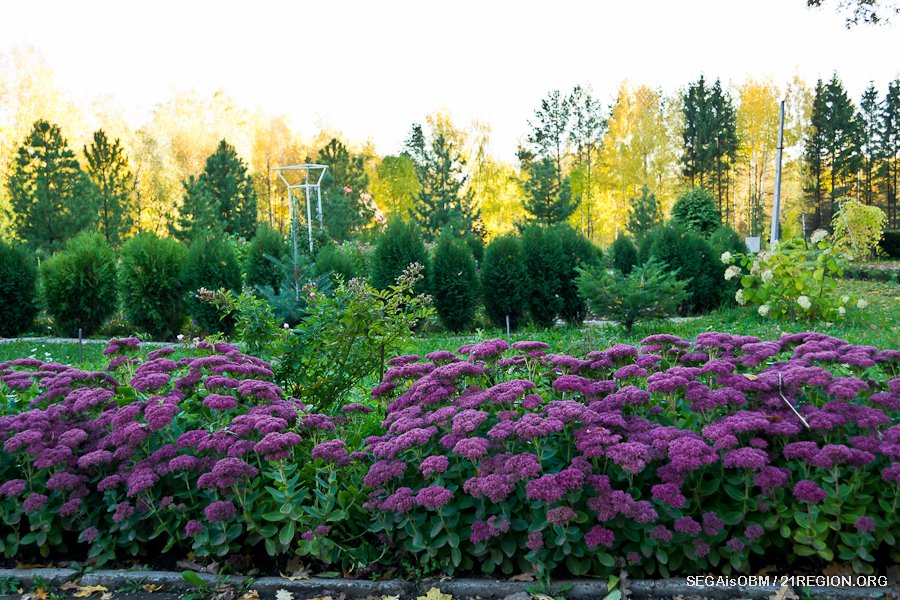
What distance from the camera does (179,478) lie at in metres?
2.92

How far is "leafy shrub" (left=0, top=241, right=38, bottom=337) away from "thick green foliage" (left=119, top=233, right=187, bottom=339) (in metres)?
1.85

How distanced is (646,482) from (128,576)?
204 cm

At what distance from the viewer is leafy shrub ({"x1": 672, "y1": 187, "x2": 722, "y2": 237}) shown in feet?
60.8

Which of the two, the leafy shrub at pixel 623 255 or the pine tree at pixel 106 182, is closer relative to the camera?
the leafy shrub at pixel 623 255

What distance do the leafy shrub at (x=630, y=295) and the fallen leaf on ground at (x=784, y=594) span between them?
610 cm

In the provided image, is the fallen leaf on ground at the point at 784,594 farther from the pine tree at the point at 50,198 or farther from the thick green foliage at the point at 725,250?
the pine tree at the point at 50,198

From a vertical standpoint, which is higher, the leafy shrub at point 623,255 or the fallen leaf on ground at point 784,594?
the leafy shrub at point 623,255

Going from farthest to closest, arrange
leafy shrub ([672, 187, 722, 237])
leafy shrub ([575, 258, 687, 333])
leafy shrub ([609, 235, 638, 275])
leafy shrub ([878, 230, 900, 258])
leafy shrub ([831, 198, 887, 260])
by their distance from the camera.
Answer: leafy shrub ([878, 230, 900, 258]) → leafy shrub ([831, 198, 887, 260]) → leafy shrub ([672, 187, 722, 237]) → leafy shrub ([609, 235, 638, 275]) → leafy shrub ([575, 258, 687, 333])

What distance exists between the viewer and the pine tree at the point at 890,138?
3562 centimetres

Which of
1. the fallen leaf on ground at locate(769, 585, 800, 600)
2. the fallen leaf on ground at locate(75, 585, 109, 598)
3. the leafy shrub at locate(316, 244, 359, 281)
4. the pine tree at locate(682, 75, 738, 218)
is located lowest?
the fallen leaf on ground at locate(75, 585, 109, 598)

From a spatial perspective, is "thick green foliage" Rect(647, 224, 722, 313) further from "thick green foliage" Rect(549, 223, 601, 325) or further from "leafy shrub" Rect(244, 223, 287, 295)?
"leafy shrub" Rect(244, 223, 287, 295)

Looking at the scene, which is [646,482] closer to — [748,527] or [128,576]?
[748,527]

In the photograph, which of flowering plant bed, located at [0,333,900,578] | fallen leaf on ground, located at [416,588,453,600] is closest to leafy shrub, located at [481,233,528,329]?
flowering plant bed, located at [0,333,900,578]

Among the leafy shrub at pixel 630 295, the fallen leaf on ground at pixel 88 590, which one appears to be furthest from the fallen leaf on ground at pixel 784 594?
the leafy shrub at pixel 630 295
